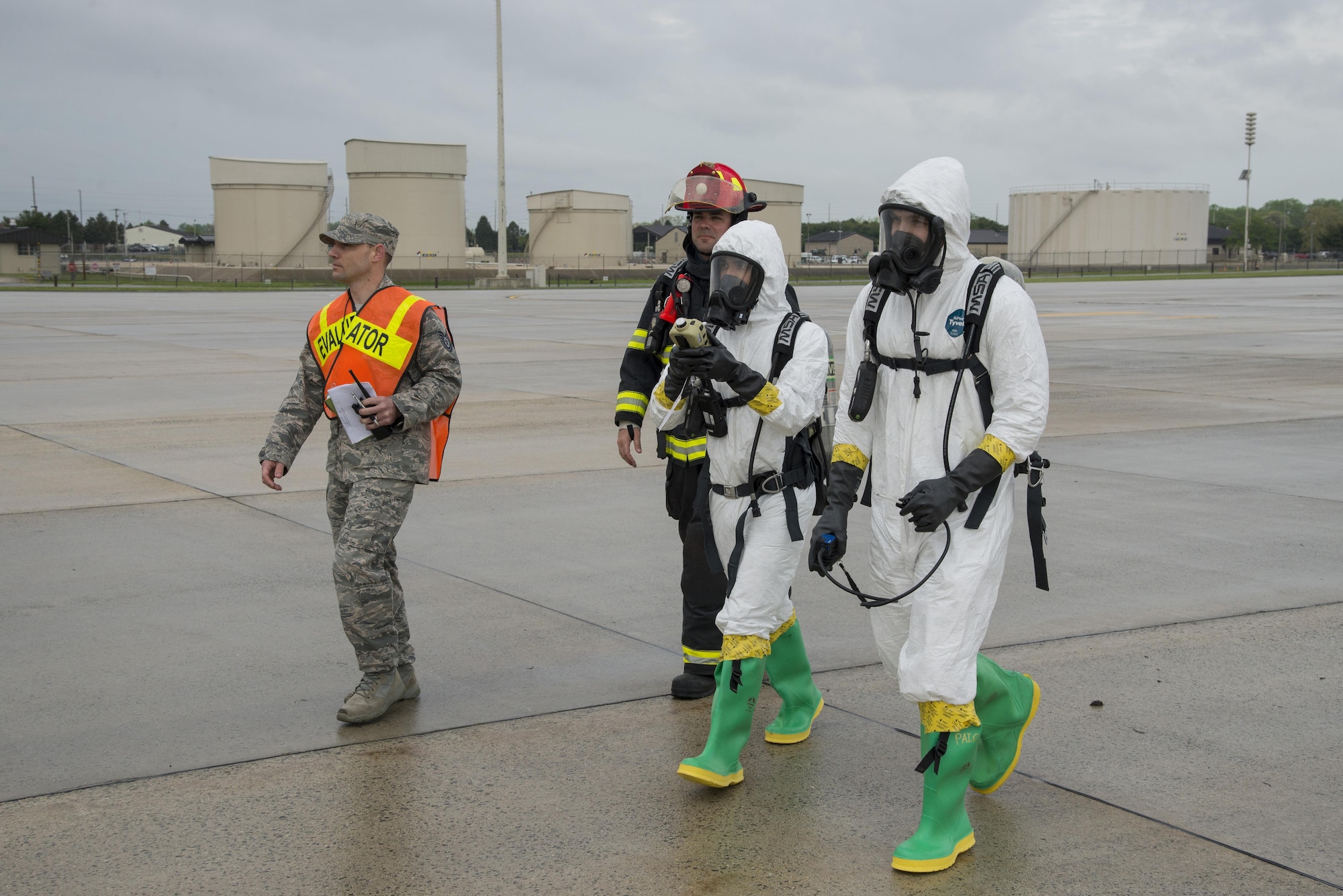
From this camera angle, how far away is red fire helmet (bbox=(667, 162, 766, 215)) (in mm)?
4598

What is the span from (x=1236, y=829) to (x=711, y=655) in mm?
1902

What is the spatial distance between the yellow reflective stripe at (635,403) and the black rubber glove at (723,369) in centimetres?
97

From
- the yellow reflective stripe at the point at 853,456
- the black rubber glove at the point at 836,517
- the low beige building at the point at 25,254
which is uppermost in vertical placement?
the low beige building at the point at 25,254

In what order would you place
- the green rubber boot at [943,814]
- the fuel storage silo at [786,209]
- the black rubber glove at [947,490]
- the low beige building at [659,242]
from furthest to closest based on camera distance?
the low beige building at [659,242] < the fuel storage silo at [786,209] < the green rubber boot at [943,814] < the black rubber glove at [947,490]

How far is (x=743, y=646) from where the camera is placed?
154 inches

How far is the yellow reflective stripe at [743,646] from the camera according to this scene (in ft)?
12.8

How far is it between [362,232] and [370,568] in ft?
4.05

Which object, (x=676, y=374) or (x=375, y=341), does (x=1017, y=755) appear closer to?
(x=676, y=374)

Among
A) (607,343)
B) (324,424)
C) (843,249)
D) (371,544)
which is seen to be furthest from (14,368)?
(843,249)

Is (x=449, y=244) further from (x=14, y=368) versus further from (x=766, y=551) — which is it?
(x=766, y=551)

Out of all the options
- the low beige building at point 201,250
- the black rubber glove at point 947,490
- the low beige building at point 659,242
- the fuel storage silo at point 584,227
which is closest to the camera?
the black rubber glove at point 947,490

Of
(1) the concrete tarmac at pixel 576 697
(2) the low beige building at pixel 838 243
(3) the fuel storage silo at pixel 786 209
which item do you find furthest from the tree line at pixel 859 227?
(1) the concrete tarmac at pixel 576 697

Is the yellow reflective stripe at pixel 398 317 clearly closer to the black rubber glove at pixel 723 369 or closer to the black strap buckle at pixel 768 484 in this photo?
the black rubber glove at pixel 723 369

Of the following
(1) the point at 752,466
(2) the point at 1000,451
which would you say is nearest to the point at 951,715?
(2) the point at 1000,451
